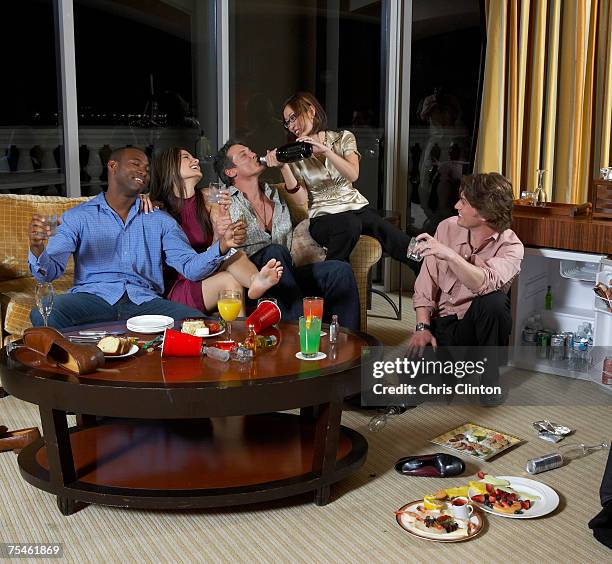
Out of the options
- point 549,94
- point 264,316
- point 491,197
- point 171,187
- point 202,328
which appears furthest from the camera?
point 549,94

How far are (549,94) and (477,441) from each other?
8.33ft

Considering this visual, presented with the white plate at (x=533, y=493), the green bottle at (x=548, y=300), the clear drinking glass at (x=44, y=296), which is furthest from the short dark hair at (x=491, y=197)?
the clear drinking glass at (x=44, y=296)

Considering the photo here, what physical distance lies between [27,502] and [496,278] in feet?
6.33

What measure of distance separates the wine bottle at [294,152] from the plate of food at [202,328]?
142 cm

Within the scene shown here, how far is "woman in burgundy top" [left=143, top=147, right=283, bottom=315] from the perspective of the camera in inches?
136

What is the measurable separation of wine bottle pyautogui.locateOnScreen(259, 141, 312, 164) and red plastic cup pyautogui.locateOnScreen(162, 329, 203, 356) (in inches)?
65.7

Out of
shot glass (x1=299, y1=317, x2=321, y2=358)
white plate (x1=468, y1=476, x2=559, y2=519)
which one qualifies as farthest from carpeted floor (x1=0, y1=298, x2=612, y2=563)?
shot glass (x1=299, y1=317, x2=321, y2=358)

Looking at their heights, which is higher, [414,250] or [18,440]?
[414,250]

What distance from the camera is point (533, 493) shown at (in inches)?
99.3

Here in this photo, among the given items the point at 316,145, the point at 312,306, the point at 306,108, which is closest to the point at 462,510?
the point at 312,306

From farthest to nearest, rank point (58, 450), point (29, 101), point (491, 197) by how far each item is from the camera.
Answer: point (29, 101), point (491, 197), point (58, 450)

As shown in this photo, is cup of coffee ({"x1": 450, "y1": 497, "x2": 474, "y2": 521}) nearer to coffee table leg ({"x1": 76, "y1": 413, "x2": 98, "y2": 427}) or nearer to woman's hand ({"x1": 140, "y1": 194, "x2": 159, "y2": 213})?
coffee table leg ({"x1": 76, "y1": 413, "x2": 98, "y2": 427})

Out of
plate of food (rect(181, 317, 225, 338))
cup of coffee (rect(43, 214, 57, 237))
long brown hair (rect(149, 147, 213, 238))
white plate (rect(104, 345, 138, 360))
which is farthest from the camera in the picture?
long brown hair (rect(149, 147, 213, 238))

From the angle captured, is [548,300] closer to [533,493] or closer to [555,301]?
[555,301]
